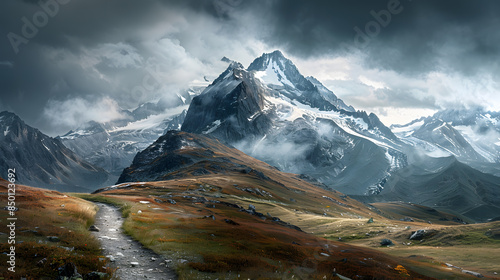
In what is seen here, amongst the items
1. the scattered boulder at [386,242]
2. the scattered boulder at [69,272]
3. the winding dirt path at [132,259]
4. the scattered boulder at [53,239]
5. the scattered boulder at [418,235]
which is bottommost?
the winding dirt path at [132,259]

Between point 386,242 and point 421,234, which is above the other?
point 421,234

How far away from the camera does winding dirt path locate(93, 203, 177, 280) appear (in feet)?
68.9

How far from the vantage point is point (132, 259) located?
2450 centimetres

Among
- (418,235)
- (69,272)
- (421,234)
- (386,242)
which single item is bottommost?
(69,272)

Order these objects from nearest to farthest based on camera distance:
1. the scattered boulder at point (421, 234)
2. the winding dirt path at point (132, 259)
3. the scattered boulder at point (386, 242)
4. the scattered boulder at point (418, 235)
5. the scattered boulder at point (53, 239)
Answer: the winding dirt path at point (132, 259)
the scattered boulder at point (53, 239)
the scattered boulder at point (386, 242)
the scattered boulder at point (421, 234)
the scattered boulder at point (418, 235)

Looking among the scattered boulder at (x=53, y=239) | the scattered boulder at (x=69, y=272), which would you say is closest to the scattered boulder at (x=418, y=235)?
the scattered boulder at (x=53, y=239)

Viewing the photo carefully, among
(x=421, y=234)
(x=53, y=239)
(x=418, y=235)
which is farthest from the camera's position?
(x=418, y=235)

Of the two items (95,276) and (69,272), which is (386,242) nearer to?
(95,276)

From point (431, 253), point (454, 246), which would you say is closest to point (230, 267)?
point (431, 253)

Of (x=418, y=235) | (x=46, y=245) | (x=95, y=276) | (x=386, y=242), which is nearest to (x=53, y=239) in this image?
(x=46, y=245)

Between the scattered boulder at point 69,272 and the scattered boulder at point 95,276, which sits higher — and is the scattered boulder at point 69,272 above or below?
Answer: above

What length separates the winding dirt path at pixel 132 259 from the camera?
21.0 meters

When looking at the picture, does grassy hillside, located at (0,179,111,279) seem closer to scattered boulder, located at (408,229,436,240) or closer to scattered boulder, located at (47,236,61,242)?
scattered boulder, located at (47,236,61,242)

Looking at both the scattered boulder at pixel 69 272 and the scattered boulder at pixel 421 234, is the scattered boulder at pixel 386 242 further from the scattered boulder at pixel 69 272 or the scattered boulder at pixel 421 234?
the scattered boulder at pixel 69 272
